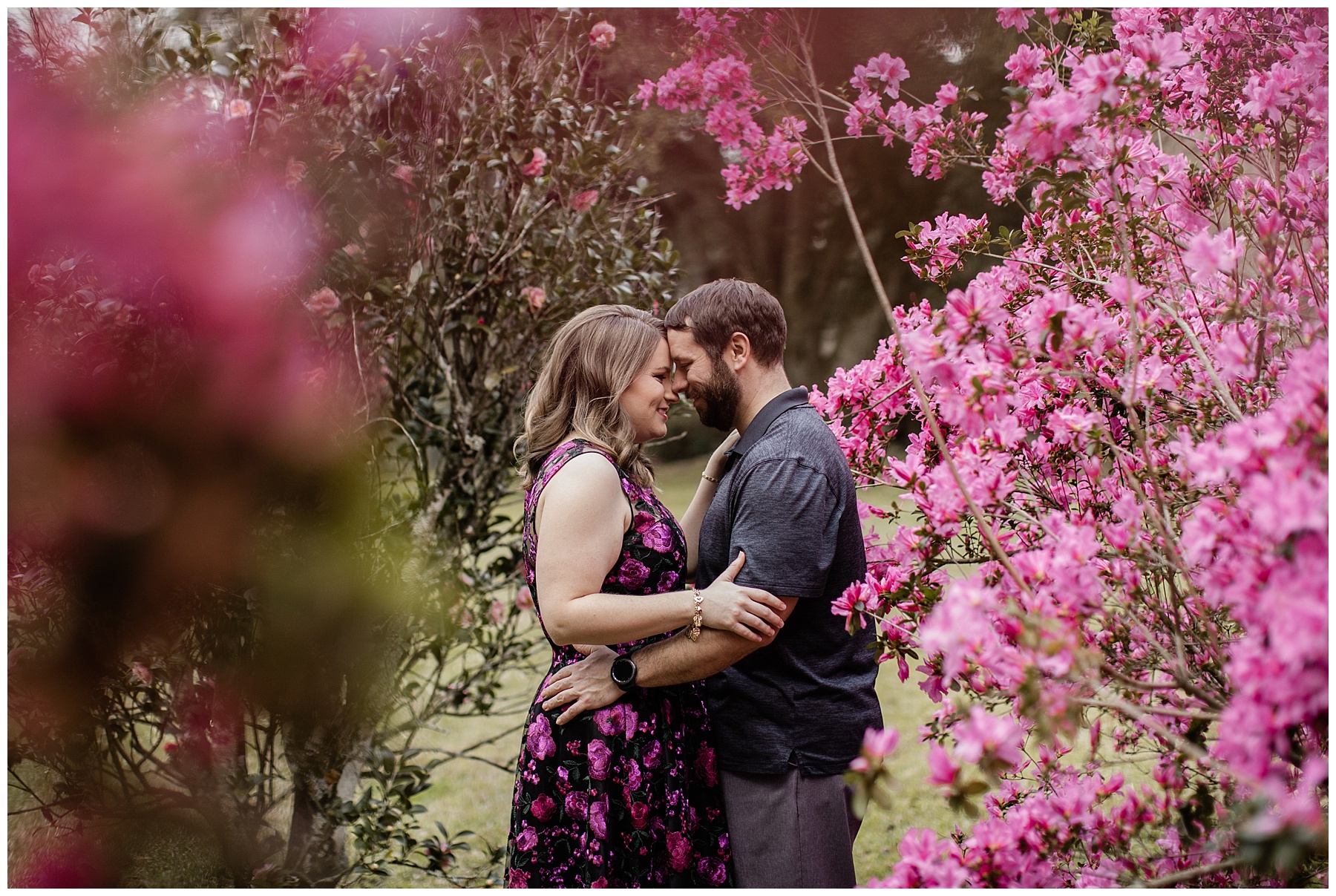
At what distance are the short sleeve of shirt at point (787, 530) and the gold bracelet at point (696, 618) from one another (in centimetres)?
9

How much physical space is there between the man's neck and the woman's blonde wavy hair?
273 mm

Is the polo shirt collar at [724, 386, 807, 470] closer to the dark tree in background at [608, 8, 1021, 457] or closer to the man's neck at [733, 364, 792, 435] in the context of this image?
the man's neck at [733, 364, 792, 435]

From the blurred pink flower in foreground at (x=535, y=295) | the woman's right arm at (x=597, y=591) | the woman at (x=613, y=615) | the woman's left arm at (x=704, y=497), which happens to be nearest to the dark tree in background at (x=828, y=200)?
the blurred pink flower in foreground at (x=535, y=295)

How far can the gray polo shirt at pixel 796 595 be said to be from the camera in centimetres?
177

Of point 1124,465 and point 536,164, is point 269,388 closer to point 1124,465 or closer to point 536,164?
point 536,164

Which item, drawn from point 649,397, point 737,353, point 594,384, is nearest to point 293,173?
point 594,384

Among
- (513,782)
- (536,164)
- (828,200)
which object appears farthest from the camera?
(828,200)

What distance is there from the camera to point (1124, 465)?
1.54m

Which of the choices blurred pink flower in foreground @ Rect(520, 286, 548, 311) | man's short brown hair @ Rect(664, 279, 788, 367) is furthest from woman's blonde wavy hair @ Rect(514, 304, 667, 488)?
blurred pink flower in foreground @ Rect(520, 286, 548, 311)

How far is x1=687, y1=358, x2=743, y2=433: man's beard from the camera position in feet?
6.82

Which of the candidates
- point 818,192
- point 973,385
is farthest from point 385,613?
point 818,192

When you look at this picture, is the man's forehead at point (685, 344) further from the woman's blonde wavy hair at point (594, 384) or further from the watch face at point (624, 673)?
the watch face at point (624, 673)

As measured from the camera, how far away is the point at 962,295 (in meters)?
1.35

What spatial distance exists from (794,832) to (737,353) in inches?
43.7
